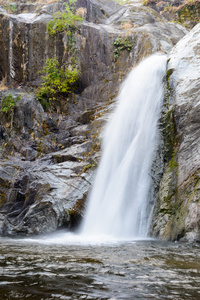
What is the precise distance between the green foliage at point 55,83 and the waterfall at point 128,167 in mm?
4182

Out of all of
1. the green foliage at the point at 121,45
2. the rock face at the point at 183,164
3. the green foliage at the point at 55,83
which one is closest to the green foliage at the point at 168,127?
the rock face at the point at 183,164

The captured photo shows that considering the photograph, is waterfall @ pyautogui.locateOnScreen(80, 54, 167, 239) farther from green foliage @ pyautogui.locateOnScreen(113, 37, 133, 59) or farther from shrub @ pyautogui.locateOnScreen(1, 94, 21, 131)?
shrub @ pyautogui.locateOnScreen(1, 94, 21, 131)

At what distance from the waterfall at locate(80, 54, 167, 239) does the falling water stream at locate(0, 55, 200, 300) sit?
0.10 feet

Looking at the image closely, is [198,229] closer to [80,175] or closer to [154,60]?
[80,175]

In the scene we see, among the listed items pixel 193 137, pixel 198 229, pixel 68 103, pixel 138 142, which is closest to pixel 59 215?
pixel 138 142

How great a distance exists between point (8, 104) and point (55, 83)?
3000mm

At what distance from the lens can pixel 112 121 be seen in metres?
11.7

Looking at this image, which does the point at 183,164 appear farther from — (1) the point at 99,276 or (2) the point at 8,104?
(2) the point at 8,104

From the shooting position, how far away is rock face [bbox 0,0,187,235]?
9461 mm

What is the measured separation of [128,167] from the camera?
31.0ft

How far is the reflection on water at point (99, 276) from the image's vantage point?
278 cm

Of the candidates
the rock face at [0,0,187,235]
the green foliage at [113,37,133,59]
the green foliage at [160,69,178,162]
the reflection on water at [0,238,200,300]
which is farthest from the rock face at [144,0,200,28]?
the reflection on water at [0,238,200,300]

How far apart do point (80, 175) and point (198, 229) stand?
4.68 meters

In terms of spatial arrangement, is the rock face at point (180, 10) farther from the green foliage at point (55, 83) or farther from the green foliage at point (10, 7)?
the green foliage at point (10, 7)
